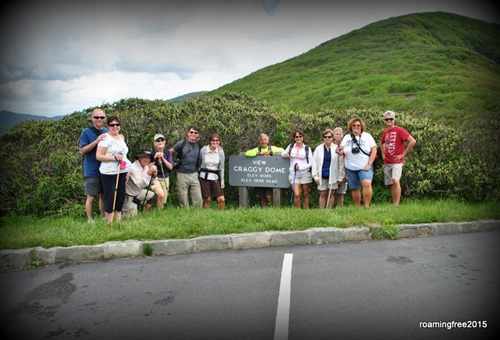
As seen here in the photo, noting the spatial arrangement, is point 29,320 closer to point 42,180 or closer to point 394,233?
point 42,180

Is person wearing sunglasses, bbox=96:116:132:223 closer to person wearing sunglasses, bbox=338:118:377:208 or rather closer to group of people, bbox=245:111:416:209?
group of people, bbox=245:111:416:209

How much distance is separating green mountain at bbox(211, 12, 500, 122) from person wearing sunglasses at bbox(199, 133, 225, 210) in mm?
4543

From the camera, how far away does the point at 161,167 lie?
290 inches

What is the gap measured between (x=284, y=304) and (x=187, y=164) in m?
4.33

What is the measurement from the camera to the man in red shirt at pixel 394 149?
25.0 feet

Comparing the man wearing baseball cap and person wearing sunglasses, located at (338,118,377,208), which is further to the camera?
person wearing sunglasses, located at (338,118,377,208)

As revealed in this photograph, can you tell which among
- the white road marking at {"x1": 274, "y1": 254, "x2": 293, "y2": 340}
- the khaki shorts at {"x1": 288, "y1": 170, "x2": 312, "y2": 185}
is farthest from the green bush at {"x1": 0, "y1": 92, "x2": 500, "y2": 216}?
the white road marking at {"x1": 274, "y1": 254, "x2": 293, "y2": 340}

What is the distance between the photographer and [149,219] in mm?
6445

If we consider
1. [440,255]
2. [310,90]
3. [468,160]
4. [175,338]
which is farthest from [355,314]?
[310,90]

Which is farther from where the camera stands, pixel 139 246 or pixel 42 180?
pixel 42 180

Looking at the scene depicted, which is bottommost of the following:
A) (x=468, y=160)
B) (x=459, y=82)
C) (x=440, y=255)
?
(x=440, y=255)

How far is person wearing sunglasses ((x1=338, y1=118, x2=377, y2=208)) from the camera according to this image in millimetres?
7520

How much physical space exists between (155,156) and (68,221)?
187 cm

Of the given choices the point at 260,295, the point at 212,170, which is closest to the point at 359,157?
the point at 212,170
